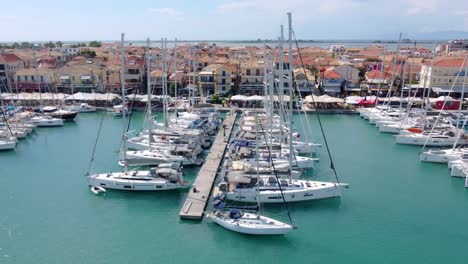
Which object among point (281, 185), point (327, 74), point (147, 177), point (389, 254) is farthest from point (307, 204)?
point (327, 74)

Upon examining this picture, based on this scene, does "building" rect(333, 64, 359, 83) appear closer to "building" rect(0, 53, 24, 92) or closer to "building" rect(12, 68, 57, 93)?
"building" rect(12, 68, 57, 93)

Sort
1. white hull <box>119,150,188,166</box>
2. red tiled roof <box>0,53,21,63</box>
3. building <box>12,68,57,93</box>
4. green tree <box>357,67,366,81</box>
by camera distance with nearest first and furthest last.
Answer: white hull <box>119,150,188,166</box> → building <box>12,68,57,93</box> → red tiled roof <box>0,53,21,63</box> → green tree <box>357,67,366,81</box>

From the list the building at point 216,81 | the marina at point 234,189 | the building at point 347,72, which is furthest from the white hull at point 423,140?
the building at point 216,81

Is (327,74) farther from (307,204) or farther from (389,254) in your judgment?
(389,254)

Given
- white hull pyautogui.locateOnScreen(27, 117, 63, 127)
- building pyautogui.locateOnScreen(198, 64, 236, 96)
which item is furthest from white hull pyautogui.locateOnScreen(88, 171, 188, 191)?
building pyautogui.locateOnScreen(198, 64, 236, 96)

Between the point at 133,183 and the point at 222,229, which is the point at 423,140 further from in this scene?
the point at 133,183
